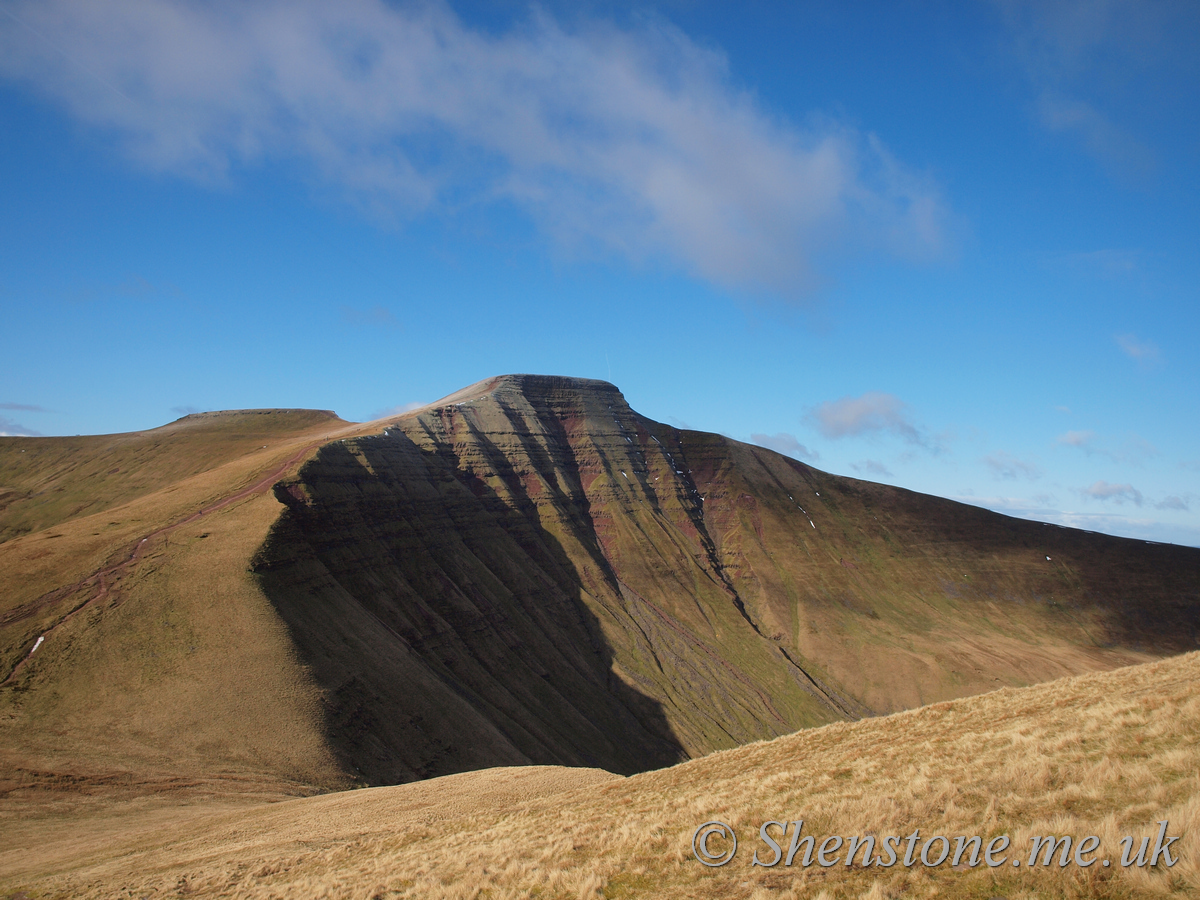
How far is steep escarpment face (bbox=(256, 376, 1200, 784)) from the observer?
5353cm

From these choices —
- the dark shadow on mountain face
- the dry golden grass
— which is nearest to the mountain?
the dark shadow on mountain face

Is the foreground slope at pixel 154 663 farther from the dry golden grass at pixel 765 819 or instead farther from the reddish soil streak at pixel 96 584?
the dry golden grass at pixel 765 819

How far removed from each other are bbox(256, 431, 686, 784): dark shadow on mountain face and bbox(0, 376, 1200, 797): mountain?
0.32 m

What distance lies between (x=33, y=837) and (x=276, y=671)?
17.8 meters

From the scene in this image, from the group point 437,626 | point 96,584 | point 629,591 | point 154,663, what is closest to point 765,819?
point 154,663

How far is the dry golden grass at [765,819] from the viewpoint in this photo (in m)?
10.2

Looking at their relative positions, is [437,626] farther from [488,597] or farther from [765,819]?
[765,819]

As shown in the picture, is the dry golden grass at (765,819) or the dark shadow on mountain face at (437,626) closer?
the dry golden grass at (765,819)

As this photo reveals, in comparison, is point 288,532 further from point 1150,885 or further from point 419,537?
point 1150,885

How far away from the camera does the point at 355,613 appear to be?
54.7 m

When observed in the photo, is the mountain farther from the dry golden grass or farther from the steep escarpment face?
the dry golden grass

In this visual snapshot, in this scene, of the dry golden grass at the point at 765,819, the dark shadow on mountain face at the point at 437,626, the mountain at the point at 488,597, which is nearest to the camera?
the dry golden grass at the point at 765,819

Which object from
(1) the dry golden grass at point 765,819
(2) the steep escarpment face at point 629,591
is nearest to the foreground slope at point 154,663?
(2) the steep escarpment face at point 629,591

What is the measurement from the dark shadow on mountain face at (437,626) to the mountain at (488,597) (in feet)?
1.04
